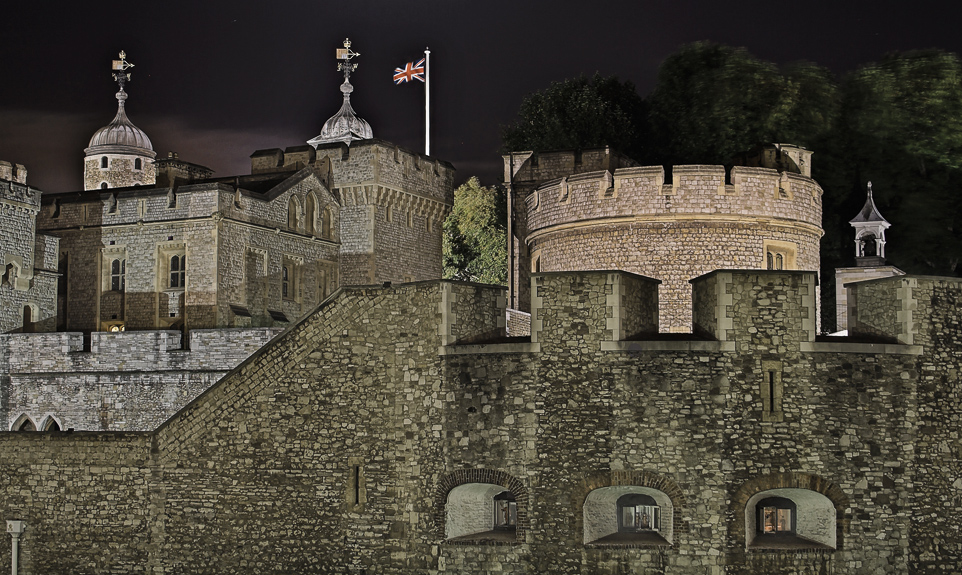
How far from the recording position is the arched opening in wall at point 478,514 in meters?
22.1

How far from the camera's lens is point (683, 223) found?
27719 mm

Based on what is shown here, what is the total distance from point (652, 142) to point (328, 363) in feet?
66.4

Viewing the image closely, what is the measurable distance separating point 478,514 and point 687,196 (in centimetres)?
915

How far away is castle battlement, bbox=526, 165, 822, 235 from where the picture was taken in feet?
90.7

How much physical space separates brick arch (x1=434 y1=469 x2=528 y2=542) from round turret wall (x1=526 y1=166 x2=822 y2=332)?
22.6 feet

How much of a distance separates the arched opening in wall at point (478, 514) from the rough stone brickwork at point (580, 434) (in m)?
0.11

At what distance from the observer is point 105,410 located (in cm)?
3192

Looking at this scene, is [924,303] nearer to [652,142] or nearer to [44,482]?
[44,482]

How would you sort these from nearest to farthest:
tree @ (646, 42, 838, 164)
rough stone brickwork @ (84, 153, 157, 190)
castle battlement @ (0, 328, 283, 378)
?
castle battlement @ (0, 328, 283, 378) → tree @ (646, 42, 838, 164) → rough stone brickwork @ (84, 153, 157, 190)

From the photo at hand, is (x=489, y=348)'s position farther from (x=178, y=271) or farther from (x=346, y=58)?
(x=346, y=58)

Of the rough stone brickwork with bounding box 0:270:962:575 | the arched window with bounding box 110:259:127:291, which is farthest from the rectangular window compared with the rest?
the arched window with bounding box 110:259:127:291

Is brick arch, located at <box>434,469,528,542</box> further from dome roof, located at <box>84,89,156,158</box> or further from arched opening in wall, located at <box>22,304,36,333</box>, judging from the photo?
dome roof, located at <box>84,89,156,158</box>

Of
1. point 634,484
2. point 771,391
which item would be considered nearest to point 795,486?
point 771,391

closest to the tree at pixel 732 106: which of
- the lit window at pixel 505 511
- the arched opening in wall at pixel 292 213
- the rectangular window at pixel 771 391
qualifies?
the arched opening in wall at pixel 292 213
